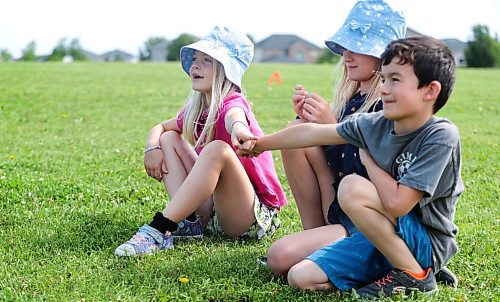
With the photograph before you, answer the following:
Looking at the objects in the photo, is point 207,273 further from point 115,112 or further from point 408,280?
point 115,112

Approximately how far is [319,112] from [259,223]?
31.7 inches

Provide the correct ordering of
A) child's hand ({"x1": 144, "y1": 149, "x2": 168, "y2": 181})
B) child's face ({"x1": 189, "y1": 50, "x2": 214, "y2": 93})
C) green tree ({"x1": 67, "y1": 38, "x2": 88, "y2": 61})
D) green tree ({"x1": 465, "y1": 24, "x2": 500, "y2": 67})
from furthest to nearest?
green tree ({"x1": 67, "y1": 38, "x2": 88, "y2": 61})
green tree ({"x1": 465, "y1": 24, "x2": 500, "y2": 67})
child's hand ({"x1": 144, "y1": 149, "x2": 168, "y2": 181})
child's face ({"x1": 189, "y1": 50, "x2": 214, "y2": 93})

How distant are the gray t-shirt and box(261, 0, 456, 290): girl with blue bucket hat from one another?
1.41 ft

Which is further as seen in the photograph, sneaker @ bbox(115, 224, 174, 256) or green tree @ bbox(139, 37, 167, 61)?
green tree @ bbox(139, 37, 167, 61)

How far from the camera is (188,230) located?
13.4 ft

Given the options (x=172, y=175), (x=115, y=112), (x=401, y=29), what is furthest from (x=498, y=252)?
(x=115, y=112)

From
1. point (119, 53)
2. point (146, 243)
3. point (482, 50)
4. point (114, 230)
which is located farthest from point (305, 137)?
point (119, 53)

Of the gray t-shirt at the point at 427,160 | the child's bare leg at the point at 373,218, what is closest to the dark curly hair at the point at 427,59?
the gray t-shirt at the point at 427,160

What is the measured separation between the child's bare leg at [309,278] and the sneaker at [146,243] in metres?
0.88

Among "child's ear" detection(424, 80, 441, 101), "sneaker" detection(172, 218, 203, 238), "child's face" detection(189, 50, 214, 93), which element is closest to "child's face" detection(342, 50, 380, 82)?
"child's ear" detection(424, 80, 441, 101)

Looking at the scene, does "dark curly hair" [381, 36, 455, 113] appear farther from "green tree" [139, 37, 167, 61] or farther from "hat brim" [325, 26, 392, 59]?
"green tree" [139, 37, 167, 61]

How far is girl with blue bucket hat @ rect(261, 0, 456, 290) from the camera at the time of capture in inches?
141

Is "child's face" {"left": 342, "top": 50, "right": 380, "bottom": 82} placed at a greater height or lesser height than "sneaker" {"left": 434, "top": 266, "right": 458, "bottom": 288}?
greater

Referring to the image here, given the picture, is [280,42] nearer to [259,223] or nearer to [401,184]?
[259,223]
